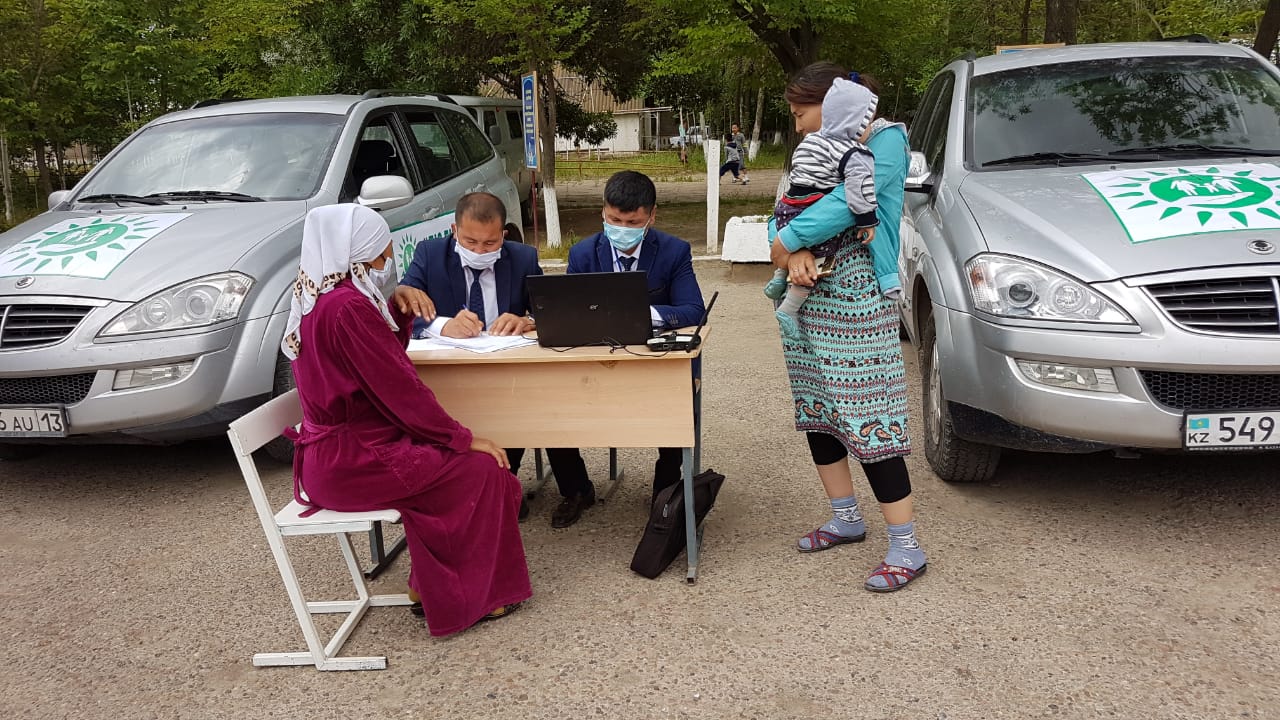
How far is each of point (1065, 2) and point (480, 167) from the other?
895 cm

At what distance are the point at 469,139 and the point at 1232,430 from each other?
6095mm

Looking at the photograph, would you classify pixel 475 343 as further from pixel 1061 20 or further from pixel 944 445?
pixel 1061 20

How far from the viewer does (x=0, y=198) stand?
22359mm

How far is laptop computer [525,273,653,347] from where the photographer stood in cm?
369

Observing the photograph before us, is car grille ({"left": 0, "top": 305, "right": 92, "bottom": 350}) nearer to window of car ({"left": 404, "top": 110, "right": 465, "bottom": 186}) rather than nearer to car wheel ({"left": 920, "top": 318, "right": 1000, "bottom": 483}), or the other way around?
window of car ({"left": 404, "top": 110, "right": 465, "bottom": 186})

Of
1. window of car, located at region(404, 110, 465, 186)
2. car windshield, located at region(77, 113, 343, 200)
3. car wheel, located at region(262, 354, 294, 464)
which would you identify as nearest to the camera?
car wheel, located at region(262, 354, 294, 464)

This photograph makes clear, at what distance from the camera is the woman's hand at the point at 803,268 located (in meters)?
3.57

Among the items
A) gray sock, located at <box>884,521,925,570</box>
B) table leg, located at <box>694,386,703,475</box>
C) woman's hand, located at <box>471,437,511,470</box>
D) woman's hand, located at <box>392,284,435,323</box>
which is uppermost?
woman's hand, located at <box>392,284,435,323</box>

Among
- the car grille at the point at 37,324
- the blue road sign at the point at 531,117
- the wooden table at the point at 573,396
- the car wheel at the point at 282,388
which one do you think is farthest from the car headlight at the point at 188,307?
the blue road sign at the point at 531,117

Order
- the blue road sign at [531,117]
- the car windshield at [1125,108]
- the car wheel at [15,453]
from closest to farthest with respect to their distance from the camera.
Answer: the car windshield at [1125,108] < the car wheel at [15,453] < the blue road sign at [531,117]

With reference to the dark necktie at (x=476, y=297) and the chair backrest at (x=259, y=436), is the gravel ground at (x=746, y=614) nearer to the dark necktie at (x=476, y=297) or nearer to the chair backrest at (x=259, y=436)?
the chair backrest at (x=259, y=436)

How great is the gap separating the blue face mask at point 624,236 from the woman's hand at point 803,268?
816 millimetres

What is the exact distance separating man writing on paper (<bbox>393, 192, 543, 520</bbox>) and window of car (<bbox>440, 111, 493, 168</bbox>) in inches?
143

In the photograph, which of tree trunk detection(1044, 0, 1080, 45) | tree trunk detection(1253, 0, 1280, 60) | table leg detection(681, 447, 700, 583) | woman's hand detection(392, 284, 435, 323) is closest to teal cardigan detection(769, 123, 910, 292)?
table leg detection(681, 447, 700, 583)
